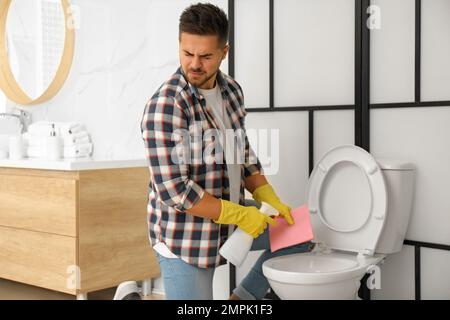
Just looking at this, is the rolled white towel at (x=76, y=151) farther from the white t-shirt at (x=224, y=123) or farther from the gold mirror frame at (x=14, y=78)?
the white t-shirt at (x=224, y=123)

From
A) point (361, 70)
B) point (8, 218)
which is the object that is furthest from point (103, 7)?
point (361, 70)

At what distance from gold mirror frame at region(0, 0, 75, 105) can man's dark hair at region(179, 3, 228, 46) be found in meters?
1.74

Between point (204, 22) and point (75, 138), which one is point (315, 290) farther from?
point (75, 138)

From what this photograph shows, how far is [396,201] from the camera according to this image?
2268 millimetres

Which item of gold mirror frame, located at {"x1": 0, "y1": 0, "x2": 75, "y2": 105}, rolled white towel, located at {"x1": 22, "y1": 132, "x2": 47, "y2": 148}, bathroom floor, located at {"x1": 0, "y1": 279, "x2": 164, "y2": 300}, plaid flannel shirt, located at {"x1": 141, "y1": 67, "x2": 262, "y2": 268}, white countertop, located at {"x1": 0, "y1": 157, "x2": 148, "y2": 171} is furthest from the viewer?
gold mirror frame, located at {"x1": 0, "y1": 0, "x2": 75, "y2": 105}

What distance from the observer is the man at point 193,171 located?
1.96 metres

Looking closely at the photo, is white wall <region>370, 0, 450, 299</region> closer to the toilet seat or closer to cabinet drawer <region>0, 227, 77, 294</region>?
the toilet seat

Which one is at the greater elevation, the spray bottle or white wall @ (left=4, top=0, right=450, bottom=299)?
white wall @ (left=4, top=0, right=450, bottom=299)

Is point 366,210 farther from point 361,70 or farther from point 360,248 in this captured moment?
point 361,70

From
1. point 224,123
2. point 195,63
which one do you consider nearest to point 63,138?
point 224,123

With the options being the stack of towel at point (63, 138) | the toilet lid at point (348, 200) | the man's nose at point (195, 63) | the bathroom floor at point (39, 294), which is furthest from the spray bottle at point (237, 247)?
the stack of towel at point (63, 138)

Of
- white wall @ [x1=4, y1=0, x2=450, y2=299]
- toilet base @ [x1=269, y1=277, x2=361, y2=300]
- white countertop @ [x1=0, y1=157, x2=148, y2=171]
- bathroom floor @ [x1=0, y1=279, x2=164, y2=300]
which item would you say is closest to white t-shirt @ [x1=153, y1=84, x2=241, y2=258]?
toilet base @ [x1=269, y1=277, x2=361, y2=300]

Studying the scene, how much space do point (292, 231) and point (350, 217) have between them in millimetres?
314

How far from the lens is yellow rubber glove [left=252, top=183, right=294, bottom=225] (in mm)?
2189
